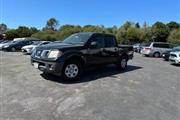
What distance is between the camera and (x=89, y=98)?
232 inches

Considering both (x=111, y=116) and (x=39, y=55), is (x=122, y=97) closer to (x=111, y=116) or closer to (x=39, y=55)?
(x=111, y=116)

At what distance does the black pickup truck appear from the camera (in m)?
7.39

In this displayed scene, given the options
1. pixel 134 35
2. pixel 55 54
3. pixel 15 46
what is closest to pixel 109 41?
pixel 55 54

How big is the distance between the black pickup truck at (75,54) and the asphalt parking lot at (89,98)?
1.47 feet

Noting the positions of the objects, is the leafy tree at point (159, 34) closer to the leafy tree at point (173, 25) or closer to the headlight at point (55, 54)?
the leafy tree at point (173, 25)

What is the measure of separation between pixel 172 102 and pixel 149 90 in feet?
3.70

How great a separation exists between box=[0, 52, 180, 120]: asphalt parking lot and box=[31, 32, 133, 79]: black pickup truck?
45cm

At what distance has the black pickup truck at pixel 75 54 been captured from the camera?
7391 millimetres

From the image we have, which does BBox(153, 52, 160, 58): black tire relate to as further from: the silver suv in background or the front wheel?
the front wheel

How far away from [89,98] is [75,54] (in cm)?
226

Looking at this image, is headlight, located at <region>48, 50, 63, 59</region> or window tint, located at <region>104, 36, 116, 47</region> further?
window tint, located at <region>104, 36, 116, 47</region>

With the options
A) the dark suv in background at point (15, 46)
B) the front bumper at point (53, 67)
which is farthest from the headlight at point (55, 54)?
the dark suv in background at point (15, 46)

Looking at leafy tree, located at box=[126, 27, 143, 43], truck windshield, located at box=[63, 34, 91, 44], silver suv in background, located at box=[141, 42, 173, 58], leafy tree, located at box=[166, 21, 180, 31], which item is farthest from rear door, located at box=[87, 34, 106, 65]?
leafy tree, located at box=[166, 21, 180, 31]

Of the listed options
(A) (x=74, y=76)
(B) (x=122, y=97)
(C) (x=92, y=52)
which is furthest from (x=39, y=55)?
(B) (x=122, y=97)
